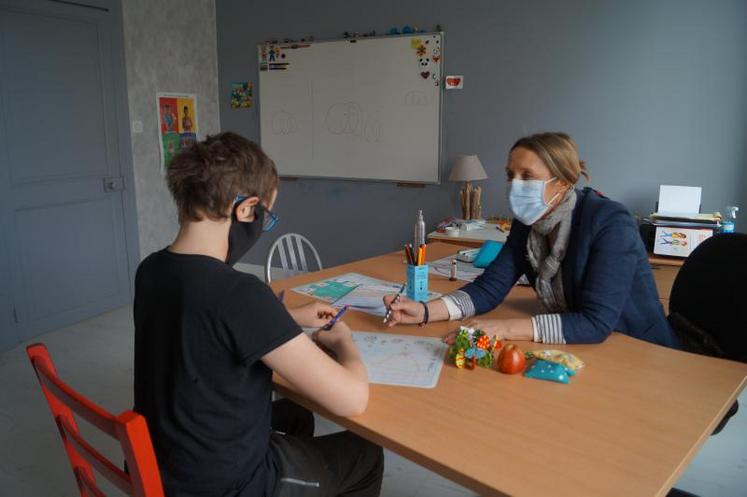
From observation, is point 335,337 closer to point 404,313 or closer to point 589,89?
point 404,313

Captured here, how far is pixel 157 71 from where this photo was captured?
4352 millimetres

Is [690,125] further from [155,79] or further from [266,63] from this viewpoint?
[155,79]

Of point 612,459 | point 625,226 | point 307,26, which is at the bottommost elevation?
point 612,459

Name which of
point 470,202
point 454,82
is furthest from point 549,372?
point 454,82

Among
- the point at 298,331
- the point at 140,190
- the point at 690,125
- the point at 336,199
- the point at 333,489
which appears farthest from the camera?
the point at 336,199

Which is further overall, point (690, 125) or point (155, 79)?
point (155, 79)

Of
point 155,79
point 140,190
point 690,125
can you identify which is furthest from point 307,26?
point 690,125

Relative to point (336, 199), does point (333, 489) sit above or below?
below

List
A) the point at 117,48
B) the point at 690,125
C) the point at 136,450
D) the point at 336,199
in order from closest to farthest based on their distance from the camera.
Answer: the point at 136,450
the point at 690,125
the point at 117,48
the point at 336,199

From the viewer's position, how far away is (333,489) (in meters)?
1.28

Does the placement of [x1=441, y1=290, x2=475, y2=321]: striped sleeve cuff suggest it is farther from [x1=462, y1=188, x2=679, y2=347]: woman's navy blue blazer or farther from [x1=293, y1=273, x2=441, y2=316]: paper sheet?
[x1=293, y1=273, x2=441, y2=316]: paper sheet

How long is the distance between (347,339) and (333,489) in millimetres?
330

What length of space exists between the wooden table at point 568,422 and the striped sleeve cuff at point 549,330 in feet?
0.21

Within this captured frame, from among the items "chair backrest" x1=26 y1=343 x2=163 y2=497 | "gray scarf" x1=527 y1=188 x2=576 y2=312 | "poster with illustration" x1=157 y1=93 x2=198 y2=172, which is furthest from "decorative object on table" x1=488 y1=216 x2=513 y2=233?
"chair backrest" x1=26 y1=343 x2=163 y2=497
